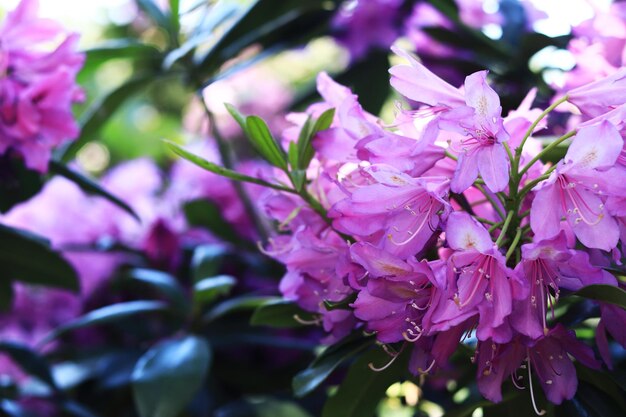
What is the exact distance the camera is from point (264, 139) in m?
0.66

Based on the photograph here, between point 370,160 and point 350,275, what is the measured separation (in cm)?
8

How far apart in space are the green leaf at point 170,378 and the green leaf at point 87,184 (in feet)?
0.55

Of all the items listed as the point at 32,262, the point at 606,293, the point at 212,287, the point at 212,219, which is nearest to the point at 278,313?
the point at 212,287

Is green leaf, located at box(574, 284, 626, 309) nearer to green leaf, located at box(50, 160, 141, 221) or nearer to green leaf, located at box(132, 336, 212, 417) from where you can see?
green leaf, located at box(132, 336, 212, 417)

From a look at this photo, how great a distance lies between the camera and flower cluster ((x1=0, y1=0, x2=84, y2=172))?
833 millimetres

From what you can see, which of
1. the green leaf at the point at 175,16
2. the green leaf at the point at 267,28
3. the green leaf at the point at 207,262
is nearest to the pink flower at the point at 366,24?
the green leaf at the point at 267,28

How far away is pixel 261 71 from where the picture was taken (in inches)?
80.7

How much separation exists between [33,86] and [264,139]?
1.05 ft

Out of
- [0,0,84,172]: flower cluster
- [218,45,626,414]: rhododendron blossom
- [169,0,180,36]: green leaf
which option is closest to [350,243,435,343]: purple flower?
[218,45,626,414]: rhododendron blossom

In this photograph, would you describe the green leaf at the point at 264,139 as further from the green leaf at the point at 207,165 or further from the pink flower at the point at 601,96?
the pink flower at the point at 601,96

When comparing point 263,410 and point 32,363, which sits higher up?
point 32,363

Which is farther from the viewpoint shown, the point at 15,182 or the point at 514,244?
the point at 15,182

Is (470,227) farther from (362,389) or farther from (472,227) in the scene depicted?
(362,389)

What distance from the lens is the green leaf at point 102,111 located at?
1048 millimetres
